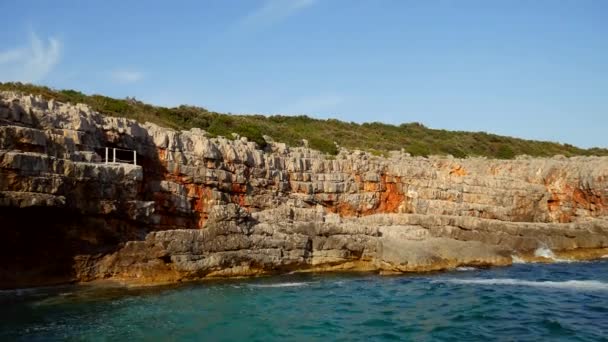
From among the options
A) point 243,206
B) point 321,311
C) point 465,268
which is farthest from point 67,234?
point 465,268

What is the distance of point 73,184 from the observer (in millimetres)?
19672

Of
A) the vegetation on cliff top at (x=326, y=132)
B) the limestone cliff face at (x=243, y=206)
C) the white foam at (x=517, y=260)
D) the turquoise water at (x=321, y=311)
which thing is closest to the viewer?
the turquoise water at (x=321, y=311)

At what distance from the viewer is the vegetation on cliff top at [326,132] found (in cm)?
4625

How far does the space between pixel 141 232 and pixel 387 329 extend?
12.4 meters

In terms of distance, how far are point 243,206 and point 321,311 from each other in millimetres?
12111

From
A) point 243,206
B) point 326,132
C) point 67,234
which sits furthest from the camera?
point 326,132

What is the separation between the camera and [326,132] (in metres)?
73.1

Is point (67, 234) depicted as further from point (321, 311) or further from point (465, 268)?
point (465, 268)

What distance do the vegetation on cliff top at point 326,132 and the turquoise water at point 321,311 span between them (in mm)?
22402

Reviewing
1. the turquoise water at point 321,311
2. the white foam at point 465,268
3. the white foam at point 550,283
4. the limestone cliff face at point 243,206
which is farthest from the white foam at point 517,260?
the white foam at point 550,283

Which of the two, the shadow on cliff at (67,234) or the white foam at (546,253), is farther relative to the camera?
the white foam at (546,253)

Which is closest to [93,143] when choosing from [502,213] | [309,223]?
[309,223]

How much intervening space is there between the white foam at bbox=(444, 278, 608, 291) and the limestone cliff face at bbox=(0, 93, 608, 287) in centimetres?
417

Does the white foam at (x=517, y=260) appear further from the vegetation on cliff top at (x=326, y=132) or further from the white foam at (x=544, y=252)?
the vegetation on cliff top at (x=326, y=132)
